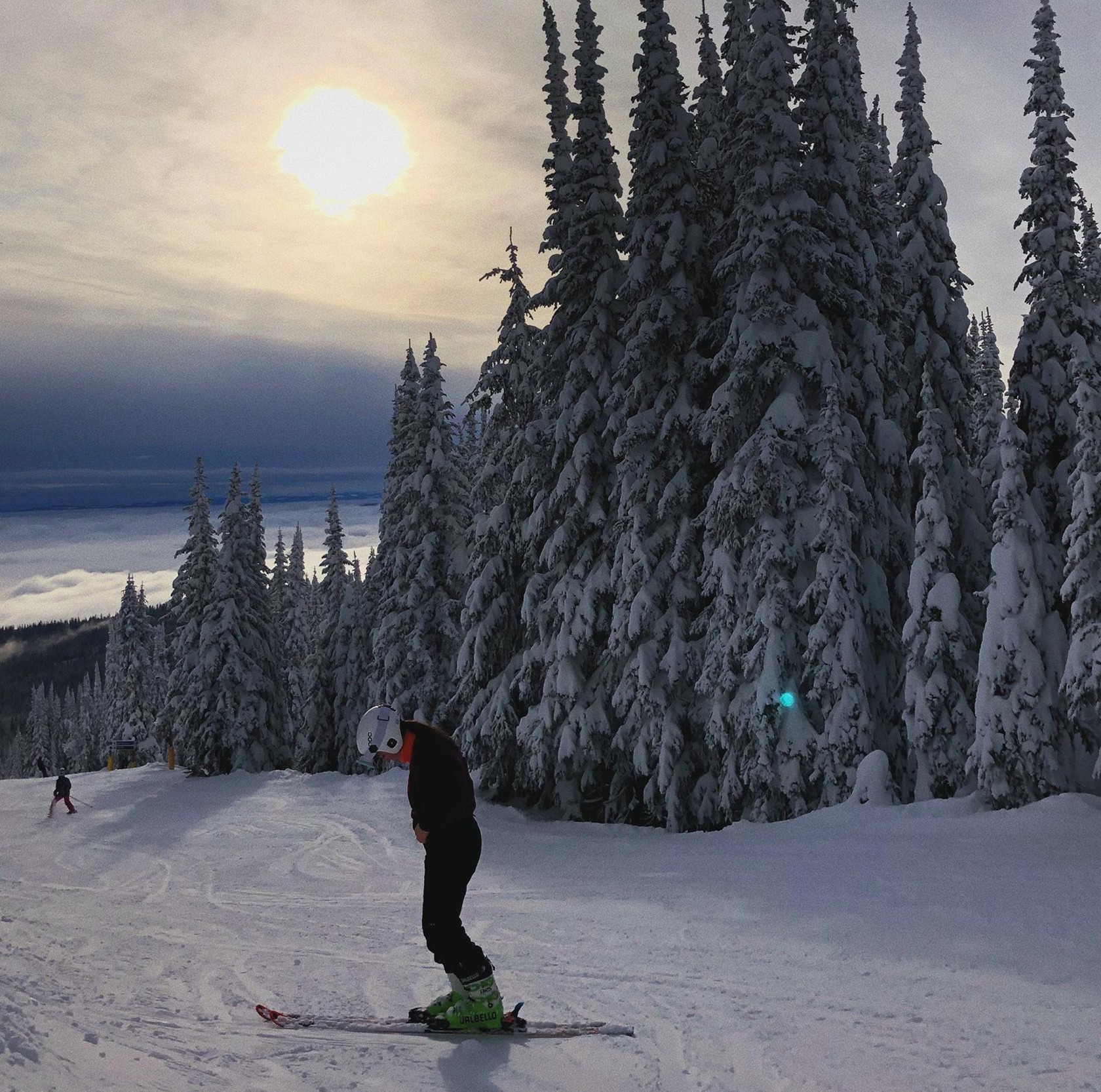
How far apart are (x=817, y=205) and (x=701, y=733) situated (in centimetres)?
1132

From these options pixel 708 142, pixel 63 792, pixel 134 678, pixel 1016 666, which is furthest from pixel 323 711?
pixel 1016 666

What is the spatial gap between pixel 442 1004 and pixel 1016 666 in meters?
11.4

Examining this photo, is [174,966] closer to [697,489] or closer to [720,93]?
[697,489]

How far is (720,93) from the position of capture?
A: 25.9m

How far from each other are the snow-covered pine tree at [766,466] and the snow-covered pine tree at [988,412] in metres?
3.76

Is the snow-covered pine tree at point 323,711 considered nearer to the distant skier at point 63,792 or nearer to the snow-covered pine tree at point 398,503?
the snow-covered pine tree at point 398,503

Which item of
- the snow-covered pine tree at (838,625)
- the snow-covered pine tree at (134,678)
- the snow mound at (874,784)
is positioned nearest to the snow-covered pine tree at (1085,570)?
the snow mound at (874,784)

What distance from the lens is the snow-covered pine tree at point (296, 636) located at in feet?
209

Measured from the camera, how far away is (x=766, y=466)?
57.2ft

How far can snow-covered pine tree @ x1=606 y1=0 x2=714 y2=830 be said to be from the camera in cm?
1858

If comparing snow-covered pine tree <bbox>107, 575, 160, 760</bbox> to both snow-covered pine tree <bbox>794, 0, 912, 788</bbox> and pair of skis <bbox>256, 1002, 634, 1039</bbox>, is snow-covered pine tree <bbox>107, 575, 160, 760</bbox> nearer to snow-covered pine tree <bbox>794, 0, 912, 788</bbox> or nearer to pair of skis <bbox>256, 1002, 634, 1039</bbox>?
snow-covered pine tree <bbox>794, 0, 912, 788</bbox>

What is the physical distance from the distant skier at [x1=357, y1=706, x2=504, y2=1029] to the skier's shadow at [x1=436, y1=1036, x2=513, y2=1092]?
241 mm

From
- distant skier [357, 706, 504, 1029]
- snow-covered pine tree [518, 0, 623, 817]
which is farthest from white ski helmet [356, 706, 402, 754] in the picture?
snow-covered pine tree [518, 0, 623, 817]

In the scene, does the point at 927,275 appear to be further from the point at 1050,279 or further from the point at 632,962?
the point at 632,962
